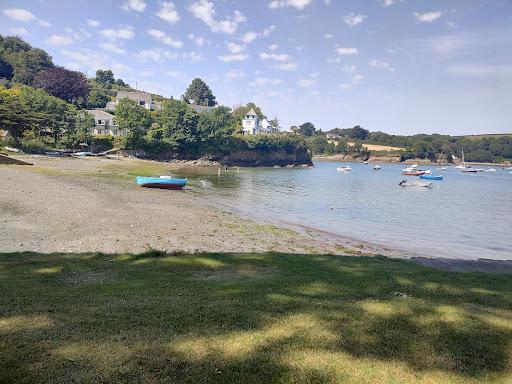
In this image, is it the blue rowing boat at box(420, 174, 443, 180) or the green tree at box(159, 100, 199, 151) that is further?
the green tree at box(159, 100, 199, 151)

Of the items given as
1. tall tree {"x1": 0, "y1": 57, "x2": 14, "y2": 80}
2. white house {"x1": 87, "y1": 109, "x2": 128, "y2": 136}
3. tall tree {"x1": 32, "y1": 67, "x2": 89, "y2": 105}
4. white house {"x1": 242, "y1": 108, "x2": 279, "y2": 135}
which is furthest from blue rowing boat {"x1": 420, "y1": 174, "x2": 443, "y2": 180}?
tall tree {"x1": 0, "y1": 57, "x2": 14, "y2": 80}

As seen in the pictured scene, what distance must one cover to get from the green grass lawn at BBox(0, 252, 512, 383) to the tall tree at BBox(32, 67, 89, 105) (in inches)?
4991

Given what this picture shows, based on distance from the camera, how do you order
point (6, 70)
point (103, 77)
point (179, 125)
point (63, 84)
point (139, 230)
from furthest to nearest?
1. point (103, 77)
2. point (6, 70)
3. point (63, 84)
4. point (179, 125)
5. point (139, 230)

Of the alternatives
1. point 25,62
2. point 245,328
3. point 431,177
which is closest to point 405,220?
point 245,328

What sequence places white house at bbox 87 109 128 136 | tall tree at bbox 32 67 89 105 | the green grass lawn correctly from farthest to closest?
tall tree at bbox 32 67 89 105 < white house at bbox 87 109 128 136 < the green grass lawn

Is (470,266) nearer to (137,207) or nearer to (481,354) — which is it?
(481,354)

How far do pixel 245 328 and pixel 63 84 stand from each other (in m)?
134

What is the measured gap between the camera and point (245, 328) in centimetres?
615

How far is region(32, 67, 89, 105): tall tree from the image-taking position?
11812 cm

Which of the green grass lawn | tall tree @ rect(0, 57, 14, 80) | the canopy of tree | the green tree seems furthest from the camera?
tall tree @ rect(0, 57, 14, 80)

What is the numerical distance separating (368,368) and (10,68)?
573ft

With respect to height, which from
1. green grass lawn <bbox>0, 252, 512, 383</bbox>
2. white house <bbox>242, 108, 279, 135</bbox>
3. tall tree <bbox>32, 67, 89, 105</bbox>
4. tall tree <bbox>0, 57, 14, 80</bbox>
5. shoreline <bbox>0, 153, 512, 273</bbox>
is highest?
tall tree <bbox>0, 57, 14, 80</bbox>

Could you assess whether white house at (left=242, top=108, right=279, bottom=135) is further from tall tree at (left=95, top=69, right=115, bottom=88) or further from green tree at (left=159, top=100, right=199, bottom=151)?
tall tree at (left=95, top=69, right=115, bottom=88)

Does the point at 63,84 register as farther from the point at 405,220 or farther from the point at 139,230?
the point at 139,230
